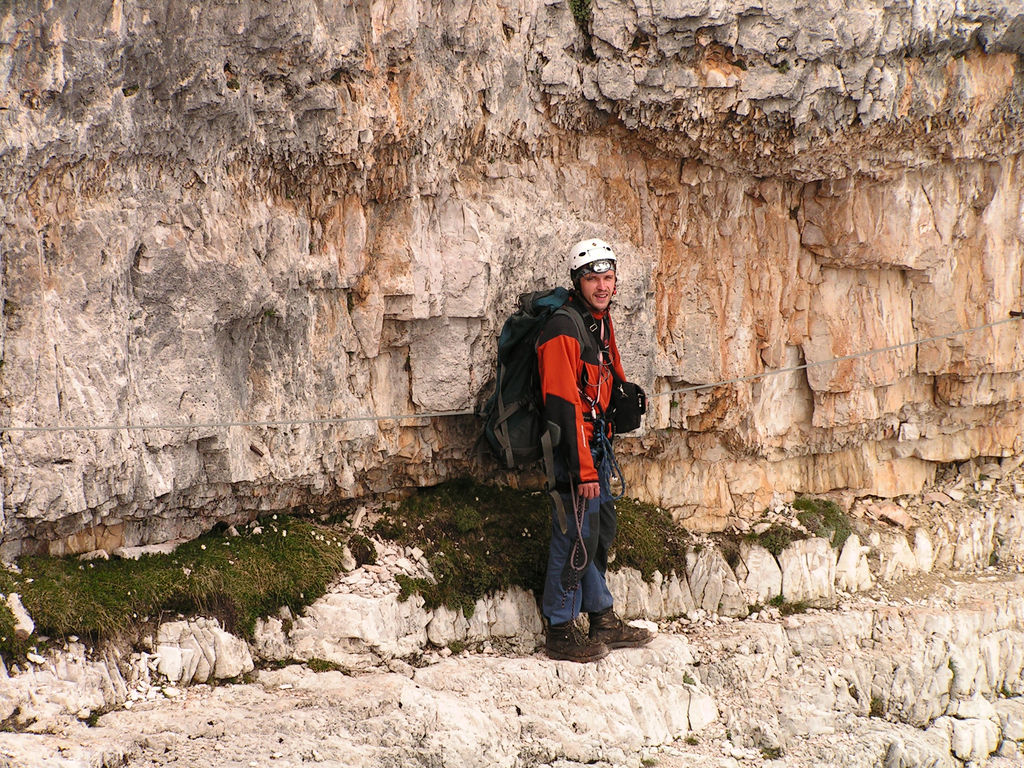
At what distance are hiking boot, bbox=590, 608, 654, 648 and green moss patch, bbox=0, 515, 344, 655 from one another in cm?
221

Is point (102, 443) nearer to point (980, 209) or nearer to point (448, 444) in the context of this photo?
point (448, 444)

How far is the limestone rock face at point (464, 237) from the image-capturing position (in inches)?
255

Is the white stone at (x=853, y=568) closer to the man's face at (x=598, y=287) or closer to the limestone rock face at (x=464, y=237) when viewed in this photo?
the limestone rock face at (x=464, y=237)

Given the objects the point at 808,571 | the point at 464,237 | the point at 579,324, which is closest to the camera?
the point at 579,324

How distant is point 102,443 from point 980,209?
8.98 meters

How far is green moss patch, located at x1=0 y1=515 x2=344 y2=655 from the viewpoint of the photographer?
6469 millimetres

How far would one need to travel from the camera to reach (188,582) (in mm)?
7102

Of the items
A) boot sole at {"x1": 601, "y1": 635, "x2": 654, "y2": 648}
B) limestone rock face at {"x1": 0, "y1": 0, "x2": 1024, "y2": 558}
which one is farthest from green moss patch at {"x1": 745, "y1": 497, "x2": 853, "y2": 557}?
boot sole at {"x1": 601, "y1": 635, "x2": 654, "y2": 648}

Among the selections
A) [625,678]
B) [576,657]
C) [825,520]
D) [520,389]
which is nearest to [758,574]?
[825,520]

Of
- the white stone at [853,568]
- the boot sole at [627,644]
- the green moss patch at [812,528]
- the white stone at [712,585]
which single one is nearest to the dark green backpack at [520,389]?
the boot sole at [627,644]

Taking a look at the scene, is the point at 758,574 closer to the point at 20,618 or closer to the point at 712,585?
the point at 712,585

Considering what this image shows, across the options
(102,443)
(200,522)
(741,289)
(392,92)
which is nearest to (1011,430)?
(741,289)

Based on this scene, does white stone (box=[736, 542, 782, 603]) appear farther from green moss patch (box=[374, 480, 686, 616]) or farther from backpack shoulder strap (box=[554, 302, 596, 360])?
backpack shoulder strap (box=[554, 302, 596, 360])

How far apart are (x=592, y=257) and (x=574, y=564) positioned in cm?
243
